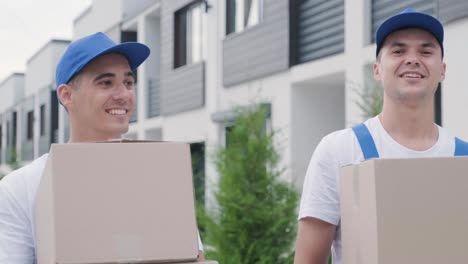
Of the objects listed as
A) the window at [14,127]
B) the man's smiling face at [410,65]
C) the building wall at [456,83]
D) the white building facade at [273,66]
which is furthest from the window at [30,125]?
the man's smiling face at [410,65]

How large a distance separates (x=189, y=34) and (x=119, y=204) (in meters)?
15.1

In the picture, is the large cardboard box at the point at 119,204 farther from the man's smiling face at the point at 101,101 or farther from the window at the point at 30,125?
the window at the point at 30,125

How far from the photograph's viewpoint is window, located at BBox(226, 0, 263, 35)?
13.3 meters

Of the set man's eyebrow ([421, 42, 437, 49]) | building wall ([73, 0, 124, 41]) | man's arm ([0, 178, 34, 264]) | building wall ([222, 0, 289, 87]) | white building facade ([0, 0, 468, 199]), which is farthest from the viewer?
building wall ([73, 0, 124, 41])

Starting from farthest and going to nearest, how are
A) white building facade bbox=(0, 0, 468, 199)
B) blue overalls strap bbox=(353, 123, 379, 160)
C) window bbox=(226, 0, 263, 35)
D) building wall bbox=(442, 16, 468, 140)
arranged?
window bbox=(226, 0, 263, 35) < white building facade bbox=(0, 0, 468, 199) < building wall bbox=(442, 16, 468, 140) < blue overalls strap bbox=(353, 123, 379, 160)

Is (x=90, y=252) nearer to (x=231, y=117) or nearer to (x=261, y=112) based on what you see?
(x=261, y=112)

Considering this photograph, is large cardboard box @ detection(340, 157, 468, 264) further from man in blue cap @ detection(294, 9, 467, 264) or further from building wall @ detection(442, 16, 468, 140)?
building wall @ detection(442, 16, 468, 140)

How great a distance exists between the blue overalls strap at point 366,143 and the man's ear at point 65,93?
0.95 m

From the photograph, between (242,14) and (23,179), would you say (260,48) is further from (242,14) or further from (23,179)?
(23,179)

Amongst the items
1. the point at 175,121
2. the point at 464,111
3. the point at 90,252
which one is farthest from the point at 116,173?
the point at 175,121

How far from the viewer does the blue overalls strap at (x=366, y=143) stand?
8.50 ft

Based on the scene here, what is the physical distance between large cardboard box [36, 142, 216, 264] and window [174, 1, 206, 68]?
1393 cm

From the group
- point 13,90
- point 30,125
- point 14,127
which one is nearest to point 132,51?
point 30,125

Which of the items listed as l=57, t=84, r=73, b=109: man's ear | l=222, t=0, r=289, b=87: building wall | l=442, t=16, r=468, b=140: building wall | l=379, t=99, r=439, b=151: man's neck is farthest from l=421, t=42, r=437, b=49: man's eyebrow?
l=222, t=0, r=289, b=87: building wall
